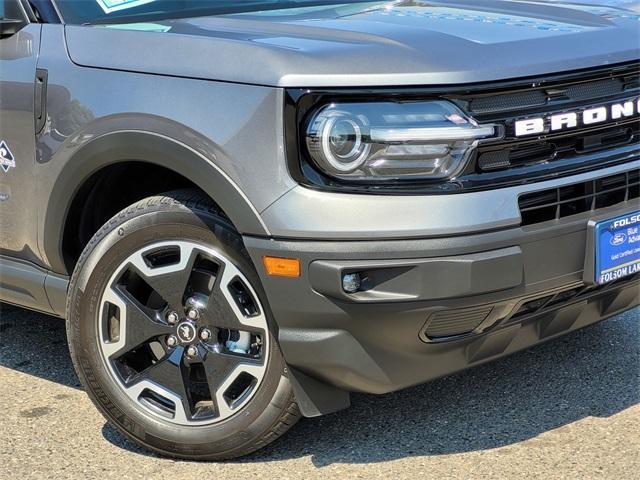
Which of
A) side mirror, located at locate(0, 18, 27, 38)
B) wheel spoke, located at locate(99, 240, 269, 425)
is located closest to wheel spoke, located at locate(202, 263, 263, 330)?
wheel spoke, located at locate(99, 240, 269, 425)

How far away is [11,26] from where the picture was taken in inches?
137

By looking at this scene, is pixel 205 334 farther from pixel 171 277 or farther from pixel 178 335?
pixel 171 277

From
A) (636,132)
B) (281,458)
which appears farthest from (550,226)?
(281,458)

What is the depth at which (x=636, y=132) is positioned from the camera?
3.22 metres

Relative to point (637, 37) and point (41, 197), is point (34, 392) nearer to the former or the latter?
point (41, 197)

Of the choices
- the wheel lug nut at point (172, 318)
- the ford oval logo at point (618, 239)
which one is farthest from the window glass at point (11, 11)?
the ford oval logo at point (618, 239)

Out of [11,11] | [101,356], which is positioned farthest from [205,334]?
[11,11]

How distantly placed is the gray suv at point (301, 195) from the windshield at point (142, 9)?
0.04 ft

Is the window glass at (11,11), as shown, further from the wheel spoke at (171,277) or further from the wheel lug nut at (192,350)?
the wheel lug nut at (192,350)

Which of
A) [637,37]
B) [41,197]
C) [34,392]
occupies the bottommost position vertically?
[34,392]

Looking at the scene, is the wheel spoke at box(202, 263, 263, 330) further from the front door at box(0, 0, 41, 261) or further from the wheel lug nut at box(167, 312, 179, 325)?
the front door at box(0, 0, 41, 261)

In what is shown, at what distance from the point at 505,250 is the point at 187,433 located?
3.76 ft

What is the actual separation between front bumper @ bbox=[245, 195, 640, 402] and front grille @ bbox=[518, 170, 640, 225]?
0.03 meters

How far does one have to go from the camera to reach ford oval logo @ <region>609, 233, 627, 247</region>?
3.01 meters
